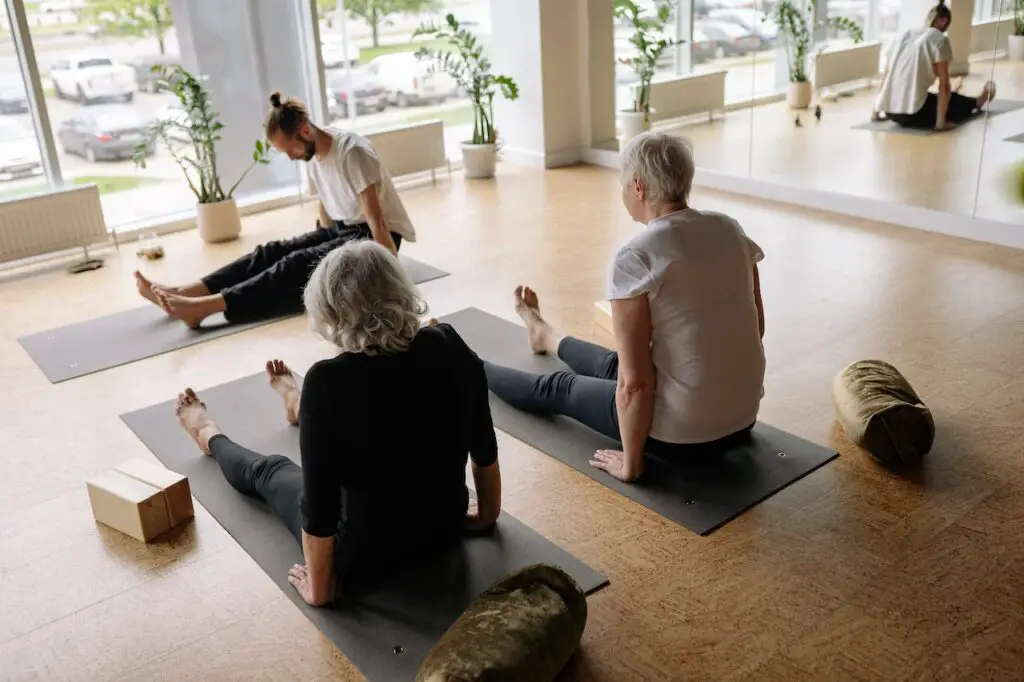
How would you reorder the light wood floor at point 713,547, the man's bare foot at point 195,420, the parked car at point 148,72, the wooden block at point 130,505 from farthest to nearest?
the parked car at point 148,72
the man's bare foot at point 195,420
the wooden block at point 130,505
the light wood floor at point 713,547

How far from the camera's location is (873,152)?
511cm

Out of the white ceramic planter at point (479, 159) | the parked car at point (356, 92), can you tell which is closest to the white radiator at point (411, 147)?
the white ceramic planter at point (479, 159)

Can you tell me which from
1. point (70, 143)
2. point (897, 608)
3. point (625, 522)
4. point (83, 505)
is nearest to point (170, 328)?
point (83, 505)

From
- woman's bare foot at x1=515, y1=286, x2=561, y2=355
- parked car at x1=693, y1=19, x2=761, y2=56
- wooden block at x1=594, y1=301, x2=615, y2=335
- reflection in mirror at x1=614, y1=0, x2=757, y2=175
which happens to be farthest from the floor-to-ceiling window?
woman's bare foot at x1=515, y1=286, x2=561, y2=355

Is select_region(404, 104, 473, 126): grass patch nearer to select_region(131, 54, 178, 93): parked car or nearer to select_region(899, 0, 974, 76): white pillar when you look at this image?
select_region(131, 54, 178, 93): parked car

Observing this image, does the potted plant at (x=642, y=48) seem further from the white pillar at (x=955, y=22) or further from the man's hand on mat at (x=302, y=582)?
the man's hand on mat at (x=302, y=582)

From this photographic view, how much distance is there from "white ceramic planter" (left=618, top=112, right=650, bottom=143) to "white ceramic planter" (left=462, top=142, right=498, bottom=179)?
2.97ft

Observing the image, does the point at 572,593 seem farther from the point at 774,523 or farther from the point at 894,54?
the point at 894,54

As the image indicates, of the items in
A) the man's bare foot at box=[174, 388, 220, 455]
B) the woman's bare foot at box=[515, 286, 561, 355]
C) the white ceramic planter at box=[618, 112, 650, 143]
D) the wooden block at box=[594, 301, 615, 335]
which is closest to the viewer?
the man's bare foot at box=[174, 388, 220, 455]

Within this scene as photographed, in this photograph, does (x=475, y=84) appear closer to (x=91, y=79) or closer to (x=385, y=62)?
(x=385, y=62)

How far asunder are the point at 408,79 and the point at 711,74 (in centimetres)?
208

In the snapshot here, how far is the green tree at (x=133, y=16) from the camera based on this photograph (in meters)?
5.40

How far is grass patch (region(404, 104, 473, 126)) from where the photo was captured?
6848mm

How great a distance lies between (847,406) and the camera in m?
2.77
